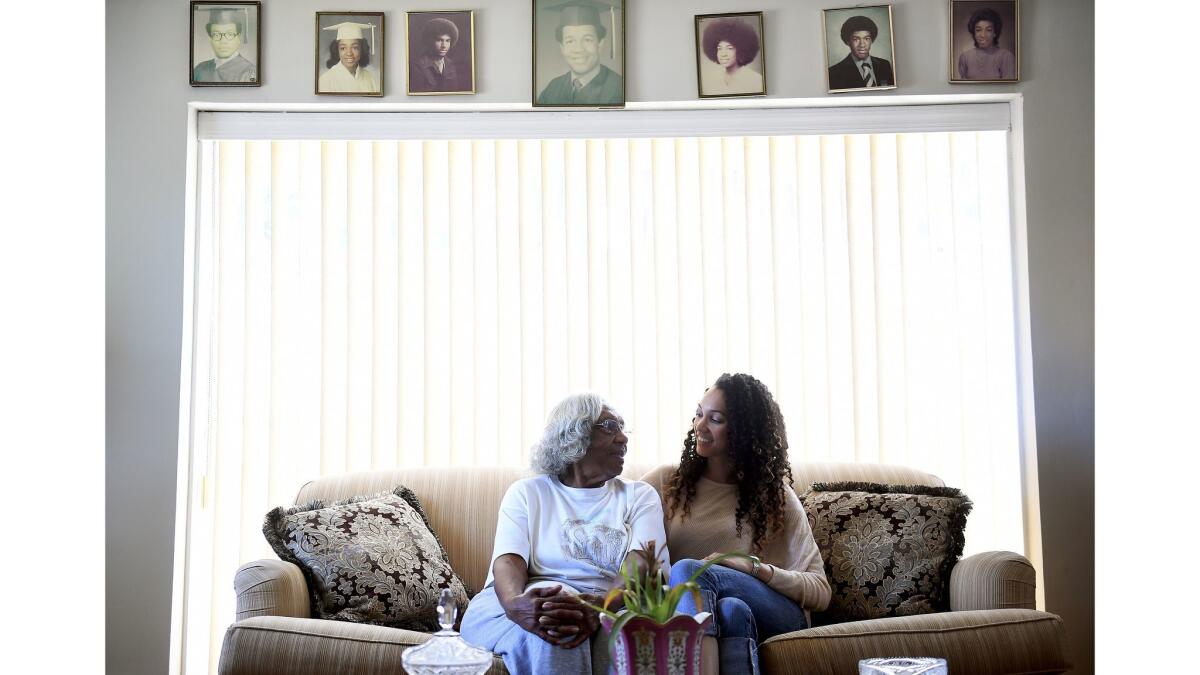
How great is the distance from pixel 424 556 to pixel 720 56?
6.97 ft

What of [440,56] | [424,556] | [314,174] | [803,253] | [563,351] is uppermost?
[440,56]

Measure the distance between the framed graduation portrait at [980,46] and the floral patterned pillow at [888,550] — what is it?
1641mm

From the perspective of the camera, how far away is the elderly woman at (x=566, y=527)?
9.22 feet

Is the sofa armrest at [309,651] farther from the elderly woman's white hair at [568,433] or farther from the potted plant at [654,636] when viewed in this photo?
the potted plant at [654,636]

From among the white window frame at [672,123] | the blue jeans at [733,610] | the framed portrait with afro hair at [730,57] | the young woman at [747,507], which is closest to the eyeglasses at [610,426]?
the young woman at [747,507]

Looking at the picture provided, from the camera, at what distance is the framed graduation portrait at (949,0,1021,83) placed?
4.05 metres

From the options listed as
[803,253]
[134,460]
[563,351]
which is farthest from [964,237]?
[134,460]

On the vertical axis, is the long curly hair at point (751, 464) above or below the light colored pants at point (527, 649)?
above

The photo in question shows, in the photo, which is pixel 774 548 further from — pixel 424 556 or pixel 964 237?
pixel 964 237

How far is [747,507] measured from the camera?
10.5ft

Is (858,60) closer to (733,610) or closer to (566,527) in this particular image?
(566,527)
